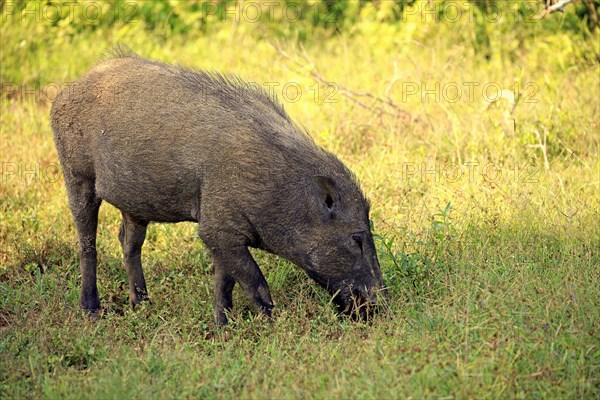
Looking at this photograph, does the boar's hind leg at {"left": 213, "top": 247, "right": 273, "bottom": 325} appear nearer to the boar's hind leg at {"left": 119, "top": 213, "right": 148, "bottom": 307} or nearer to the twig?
the boar's hind leg at {"left": 119, "top": 213, "right": 148, "bottom": 307}

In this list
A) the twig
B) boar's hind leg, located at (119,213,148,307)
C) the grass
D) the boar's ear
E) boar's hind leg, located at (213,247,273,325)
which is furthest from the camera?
the twig

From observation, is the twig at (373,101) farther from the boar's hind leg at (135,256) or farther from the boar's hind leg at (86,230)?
the boar's hind leg at (86,230)

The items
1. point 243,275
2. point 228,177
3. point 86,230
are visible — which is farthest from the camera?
point 86,230

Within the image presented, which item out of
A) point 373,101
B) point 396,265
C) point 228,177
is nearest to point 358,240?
point 396,265

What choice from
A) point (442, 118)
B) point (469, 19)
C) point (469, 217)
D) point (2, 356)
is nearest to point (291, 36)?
point (469, 19)

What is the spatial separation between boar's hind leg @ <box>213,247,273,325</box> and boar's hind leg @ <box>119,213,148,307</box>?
2.76 feet

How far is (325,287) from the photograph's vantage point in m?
5.49

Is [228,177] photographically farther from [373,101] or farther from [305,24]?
[305,24]

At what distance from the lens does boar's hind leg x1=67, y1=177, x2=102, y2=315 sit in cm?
605

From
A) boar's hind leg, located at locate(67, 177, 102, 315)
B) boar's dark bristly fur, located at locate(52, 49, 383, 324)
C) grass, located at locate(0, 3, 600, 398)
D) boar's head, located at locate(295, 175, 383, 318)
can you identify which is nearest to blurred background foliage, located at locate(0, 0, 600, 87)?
grass, located at locate(0, 3, 600, 398)

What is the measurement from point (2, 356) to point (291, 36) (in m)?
7.85

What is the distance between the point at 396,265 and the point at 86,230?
7.21 ft

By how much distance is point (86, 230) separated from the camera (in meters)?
6.15

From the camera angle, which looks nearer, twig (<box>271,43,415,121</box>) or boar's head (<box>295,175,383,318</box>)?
boar's head (<box>295,175,383,318</box>)
